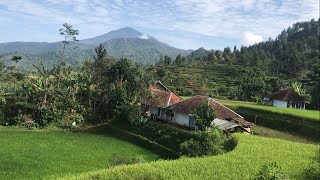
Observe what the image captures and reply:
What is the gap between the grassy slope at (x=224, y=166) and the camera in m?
11.5

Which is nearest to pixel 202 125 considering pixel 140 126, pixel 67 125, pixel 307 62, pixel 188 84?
pixel 140 126

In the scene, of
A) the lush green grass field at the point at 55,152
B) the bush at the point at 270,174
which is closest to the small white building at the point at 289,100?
the lush green grass field at the point at 55,152

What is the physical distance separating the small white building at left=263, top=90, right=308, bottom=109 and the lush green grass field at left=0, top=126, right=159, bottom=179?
82.6 feet

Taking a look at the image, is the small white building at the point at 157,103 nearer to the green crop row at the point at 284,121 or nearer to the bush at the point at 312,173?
the green crop row at the point at 284,121

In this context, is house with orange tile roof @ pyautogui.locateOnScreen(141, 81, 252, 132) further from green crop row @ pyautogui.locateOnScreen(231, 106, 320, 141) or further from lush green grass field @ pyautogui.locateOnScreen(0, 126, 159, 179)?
lush green grass field @ pyautogui.locateOnScreen(0, 126, 159, 179)

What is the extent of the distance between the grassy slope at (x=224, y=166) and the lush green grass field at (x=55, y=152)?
706cm

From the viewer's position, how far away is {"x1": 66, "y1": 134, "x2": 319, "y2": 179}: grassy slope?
453 inches

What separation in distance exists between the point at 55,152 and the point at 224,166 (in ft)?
41.5

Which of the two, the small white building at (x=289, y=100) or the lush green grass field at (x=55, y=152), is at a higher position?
the small white building at (x=289, y=100)

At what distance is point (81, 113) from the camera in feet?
111

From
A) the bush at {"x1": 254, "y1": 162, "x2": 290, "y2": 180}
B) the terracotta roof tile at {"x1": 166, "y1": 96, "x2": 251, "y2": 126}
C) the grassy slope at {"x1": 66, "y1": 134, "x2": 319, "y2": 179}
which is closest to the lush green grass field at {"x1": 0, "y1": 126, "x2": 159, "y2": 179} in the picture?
the terracotta roof tile at {"x1": 166, "y1": 96, "x2": 251, "y2": 126}

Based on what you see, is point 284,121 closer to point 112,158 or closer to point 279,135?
point 279,135

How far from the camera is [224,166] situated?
1295 cm

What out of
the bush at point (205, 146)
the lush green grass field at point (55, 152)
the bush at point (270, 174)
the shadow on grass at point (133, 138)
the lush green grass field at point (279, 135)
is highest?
the bush at point (270, 174)
